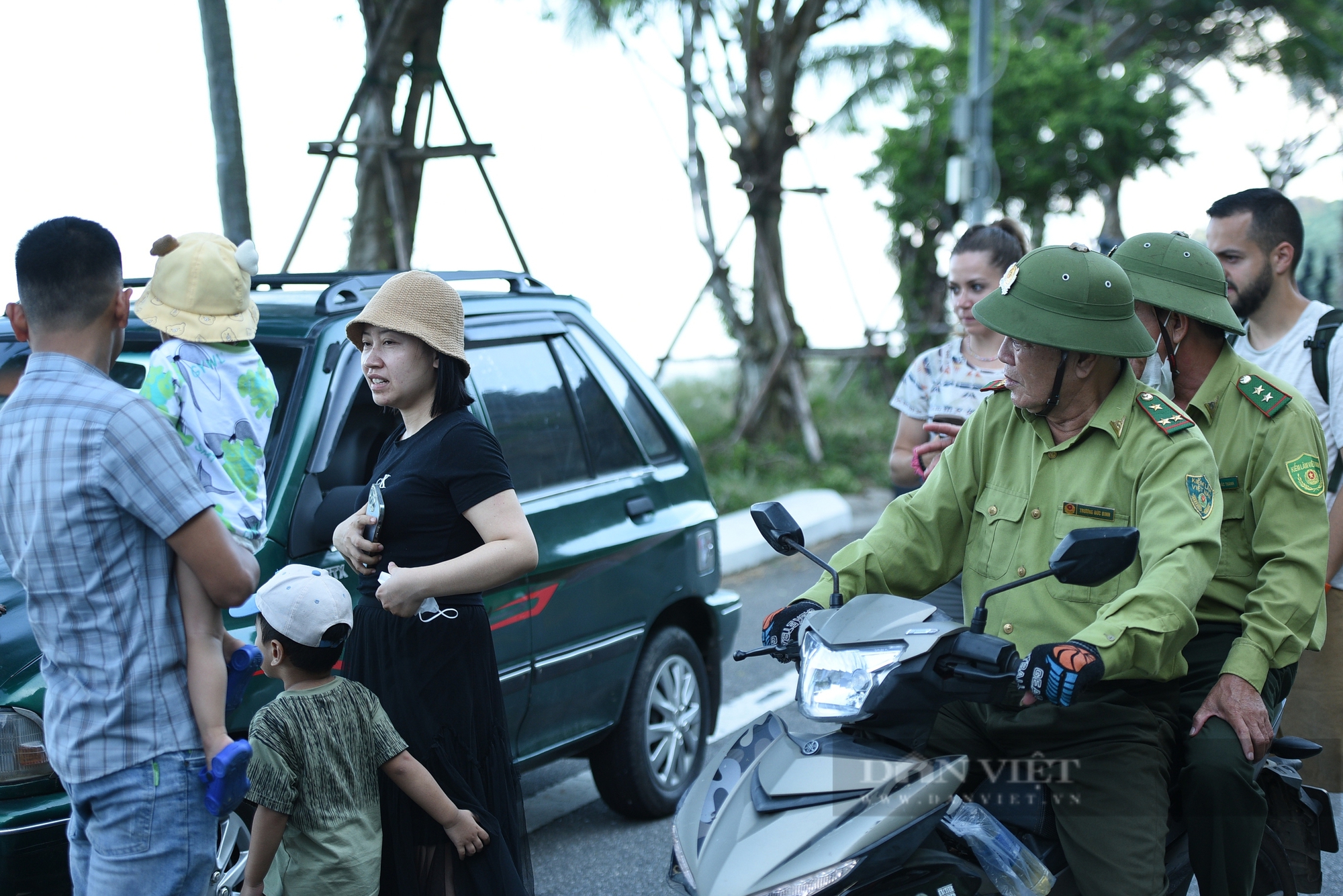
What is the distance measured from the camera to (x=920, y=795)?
7.50 ft

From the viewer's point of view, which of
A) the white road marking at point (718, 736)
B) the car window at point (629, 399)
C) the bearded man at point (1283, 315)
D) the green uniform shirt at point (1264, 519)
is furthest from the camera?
the white road marking at point (718, 736)

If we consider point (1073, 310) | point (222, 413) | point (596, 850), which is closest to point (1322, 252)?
point (596, 850)

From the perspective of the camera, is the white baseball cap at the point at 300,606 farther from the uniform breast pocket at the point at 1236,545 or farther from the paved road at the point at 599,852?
the uniform breast pocket at the point at 1236,545

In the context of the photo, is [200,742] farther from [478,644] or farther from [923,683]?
[923,683]

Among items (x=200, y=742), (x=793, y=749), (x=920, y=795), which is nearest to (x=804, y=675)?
(x=793, y=749)

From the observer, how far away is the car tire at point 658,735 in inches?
176

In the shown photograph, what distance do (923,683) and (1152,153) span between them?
18482 mm

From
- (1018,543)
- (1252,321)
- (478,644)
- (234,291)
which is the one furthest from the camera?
(1252,321)

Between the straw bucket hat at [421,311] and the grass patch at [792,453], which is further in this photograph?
the grass patch at [792,453]

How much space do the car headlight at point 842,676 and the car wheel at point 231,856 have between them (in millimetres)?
1549

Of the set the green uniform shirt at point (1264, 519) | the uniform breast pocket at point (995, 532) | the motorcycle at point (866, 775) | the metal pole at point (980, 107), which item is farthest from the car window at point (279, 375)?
the metal pole at point (980, 107)

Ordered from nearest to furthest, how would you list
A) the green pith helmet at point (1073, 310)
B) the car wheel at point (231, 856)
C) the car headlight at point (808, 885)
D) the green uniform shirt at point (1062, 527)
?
the car headlight at point (808, 885) → the green uniform shirt at point (1062, 527) → the green pith helmet at point (1073, 310) → the car wheel at point (231, 856)

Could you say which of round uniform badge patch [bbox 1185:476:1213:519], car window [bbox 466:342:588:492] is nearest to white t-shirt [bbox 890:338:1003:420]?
car window [bbox 466:342:588:492]

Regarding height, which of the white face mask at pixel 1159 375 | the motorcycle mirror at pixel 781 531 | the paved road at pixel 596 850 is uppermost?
the white face mask at pixel 1159 375
